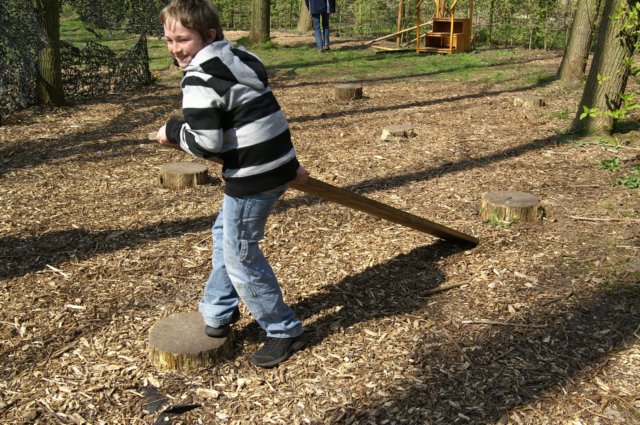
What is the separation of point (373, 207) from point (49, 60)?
22.3ft

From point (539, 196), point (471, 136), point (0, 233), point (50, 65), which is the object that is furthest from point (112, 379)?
point (50, 65)

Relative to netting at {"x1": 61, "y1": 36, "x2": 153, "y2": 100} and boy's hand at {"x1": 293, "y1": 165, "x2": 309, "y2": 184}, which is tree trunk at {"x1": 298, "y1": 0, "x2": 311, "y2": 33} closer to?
netting at {"x1": 61, "y1": 36, "x2": 153, "y2": 100}

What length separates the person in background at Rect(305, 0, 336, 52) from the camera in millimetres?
15281

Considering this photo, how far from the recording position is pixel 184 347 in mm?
3221

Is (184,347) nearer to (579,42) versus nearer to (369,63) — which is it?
(579,42)

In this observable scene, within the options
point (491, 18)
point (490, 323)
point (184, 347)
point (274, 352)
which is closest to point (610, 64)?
point (490, 323)

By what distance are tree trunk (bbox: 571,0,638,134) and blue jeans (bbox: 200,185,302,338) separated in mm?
4762

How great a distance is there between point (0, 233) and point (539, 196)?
442 cm

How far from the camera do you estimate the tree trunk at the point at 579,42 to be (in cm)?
934

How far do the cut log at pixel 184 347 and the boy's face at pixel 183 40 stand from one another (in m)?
1.41

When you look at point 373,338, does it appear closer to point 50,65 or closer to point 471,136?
point 471,136

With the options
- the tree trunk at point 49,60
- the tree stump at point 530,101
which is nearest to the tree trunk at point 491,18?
the tree stump at point 530,101

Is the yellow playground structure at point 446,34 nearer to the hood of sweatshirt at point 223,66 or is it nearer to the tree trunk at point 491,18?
the tree trunk at point 491,18

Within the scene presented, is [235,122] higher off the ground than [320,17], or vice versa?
[235,122]
